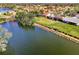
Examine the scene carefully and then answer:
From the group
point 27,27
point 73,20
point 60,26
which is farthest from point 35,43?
point 73,20

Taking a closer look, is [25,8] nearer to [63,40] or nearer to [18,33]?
[18,33]

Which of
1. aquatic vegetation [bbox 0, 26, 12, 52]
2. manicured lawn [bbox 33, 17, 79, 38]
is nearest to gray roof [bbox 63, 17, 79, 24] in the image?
manicured lawn [bbox 33, 17, 79, 38]

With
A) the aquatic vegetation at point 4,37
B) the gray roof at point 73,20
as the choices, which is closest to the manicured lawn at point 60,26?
the gray roof at point 73,20

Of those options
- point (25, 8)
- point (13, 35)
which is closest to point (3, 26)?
point (13, 35)

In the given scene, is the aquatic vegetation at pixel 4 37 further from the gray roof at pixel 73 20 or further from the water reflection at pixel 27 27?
the gray roof at pixel 73 20
